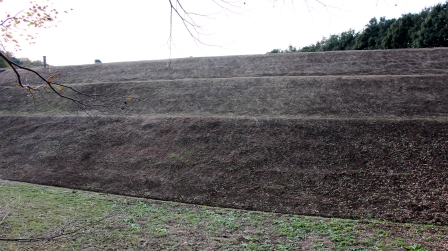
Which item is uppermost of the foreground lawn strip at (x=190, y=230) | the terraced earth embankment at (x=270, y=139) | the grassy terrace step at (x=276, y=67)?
the grassy terrace step at (x=276, y=67)

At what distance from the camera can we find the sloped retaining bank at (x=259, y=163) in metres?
10.4

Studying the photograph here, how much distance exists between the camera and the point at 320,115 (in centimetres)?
1631

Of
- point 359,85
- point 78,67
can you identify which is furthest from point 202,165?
point 78,67

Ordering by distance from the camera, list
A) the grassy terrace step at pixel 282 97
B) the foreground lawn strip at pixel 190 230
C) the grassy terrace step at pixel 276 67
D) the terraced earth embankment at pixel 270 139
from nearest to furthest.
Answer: the foreground lawn strip at pixel 190 230
the terraced earth embankment at pixel 270 139
the grassy terrace step at pixel 282 97
the grassy terrace step at pixel 276 67

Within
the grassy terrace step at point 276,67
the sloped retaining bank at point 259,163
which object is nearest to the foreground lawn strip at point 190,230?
the sloped retaining bank at point 259,163

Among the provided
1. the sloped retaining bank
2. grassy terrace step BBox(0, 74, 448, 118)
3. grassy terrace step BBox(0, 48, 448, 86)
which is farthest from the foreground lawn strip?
grassy terrace step BBox(0, 48, 448, 86)

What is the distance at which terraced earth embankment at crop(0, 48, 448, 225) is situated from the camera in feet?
35.6

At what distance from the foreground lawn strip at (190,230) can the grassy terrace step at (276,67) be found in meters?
14.6

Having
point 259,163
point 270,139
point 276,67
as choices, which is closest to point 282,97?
point 270,139

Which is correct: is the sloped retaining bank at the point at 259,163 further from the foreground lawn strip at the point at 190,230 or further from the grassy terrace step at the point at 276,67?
the grassy terrace step at the point at 276,67

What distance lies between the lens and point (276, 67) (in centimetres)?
2486

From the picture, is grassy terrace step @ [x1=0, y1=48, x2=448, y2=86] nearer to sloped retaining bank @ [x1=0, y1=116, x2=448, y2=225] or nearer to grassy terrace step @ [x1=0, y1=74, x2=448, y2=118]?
grassy terrace step @ [x1=0, y1=74, x2=448, y2=118]

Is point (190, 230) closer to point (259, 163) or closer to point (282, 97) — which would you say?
point (259, 163)

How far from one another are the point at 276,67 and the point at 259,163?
1342cm
